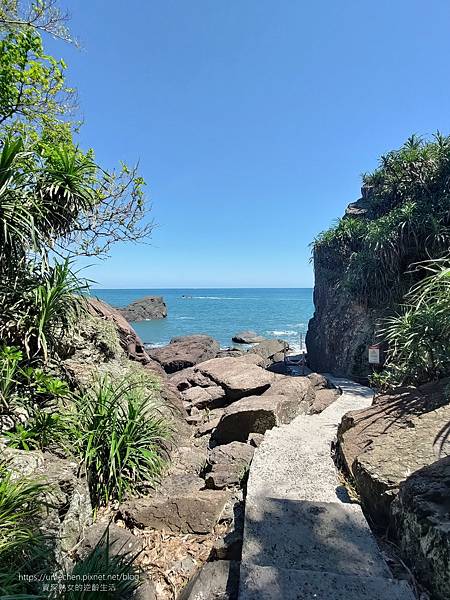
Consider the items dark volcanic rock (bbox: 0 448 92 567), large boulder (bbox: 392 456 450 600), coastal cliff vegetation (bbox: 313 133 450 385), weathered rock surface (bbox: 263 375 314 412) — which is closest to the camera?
large boulder (bbox: 392 456 450 600)

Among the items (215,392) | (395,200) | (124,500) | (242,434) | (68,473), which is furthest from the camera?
(395,200)

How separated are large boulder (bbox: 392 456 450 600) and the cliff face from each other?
24.4 ft

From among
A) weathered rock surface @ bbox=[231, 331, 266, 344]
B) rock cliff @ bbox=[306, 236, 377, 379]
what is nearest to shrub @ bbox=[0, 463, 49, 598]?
rock cliff @ bbox=[306, 236, 377, 379]

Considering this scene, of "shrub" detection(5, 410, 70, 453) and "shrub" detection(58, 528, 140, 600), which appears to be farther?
"shrub" detection(5, 410, 70, 453)

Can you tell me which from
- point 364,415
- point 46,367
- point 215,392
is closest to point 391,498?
point 364,415

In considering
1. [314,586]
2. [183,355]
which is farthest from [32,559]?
[183,355]

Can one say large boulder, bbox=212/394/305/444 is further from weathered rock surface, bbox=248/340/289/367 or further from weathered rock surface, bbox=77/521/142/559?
weathered rock surface, bbox=248/340/289/367

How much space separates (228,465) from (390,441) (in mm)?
1648

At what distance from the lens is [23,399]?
10.8 feet

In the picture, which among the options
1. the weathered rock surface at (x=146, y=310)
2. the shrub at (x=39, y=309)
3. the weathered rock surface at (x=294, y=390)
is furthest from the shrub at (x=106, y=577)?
the weathered rock surface at (x=146, y=310)

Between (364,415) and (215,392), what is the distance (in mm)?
3755

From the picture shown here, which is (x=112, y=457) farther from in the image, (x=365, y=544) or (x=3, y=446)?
(x=365, y=544)

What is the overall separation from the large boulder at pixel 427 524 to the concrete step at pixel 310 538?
0.20 m

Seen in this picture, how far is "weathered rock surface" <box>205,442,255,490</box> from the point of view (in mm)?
3352
